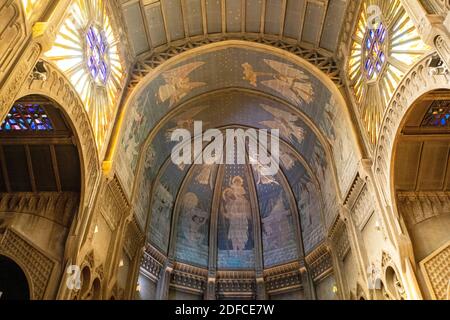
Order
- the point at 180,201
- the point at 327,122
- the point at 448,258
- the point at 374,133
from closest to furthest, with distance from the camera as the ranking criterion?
the point at 448,258, the point at 374,133, the point at 327,122, the point at 180,201

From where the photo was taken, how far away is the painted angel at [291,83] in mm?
15663

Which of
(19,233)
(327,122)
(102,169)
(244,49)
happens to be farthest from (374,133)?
(19,233)

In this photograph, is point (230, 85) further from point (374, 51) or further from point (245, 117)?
point (374, 51)

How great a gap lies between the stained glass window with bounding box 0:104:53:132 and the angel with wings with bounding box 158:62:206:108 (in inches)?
266

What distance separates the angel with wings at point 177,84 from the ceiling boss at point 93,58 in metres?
2.50

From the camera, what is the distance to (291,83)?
1622 centimetres

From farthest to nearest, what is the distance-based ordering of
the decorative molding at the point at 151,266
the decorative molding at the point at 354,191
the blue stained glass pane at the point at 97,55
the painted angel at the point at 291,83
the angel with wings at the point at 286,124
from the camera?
the angel with wings at the point at 286,124 → the decorative molding at the point at 151,266 → the painted angel at the point at 291,83 → the decorative molding at the point at 354,191 → the blue stained glass pane at the point at 97,55

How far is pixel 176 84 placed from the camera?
54.0 ft

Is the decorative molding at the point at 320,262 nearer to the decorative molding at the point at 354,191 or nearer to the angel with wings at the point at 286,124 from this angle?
the decorative molding at the point at 354,191

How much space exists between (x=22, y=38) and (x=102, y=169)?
5.45 m

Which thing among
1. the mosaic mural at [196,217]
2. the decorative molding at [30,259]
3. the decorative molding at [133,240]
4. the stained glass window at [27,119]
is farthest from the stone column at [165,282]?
the stained glass window at [27,119]

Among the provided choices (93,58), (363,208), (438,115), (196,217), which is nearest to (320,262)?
(363,208)

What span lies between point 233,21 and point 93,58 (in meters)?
7.66
